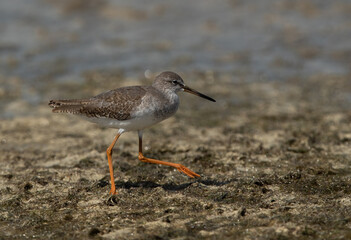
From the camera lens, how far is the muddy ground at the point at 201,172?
5.82m

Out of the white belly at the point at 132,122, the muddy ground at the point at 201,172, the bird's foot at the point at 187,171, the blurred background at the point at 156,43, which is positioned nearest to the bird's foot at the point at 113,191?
the muddy ground at the point at 201,172

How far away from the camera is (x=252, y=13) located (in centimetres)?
1586

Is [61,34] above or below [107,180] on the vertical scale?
above

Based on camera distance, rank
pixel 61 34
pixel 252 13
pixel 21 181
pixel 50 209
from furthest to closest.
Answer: pixel 252 13
pixel 61 34
pixel 21 181
pixel 50 209

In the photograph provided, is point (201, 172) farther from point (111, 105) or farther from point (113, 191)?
point (111, 105)

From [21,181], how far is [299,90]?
20.9 feet

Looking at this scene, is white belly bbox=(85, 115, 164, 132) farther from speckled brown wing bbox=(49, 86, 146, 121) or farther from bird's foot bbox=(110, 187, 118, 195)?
bird's foot bbox=(110, 187, 118, 195)

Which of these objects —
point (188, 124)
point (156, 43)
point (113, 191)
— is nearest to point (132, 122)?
point (113, 191)

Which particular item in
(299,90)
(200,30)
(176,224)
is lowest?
(176,224)

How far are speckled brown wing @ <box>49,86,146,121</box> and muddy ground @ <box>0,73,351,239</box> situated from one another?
0.89 m

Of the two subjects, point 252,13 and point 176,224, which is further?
point 252,13

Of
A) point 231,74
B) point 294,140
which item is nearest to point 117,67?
point 231,74

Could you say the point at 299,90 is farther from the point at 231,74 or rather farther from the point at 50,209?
the point at 50,209

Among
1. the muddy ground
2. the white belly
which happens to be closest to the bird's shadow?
the muddy ground
